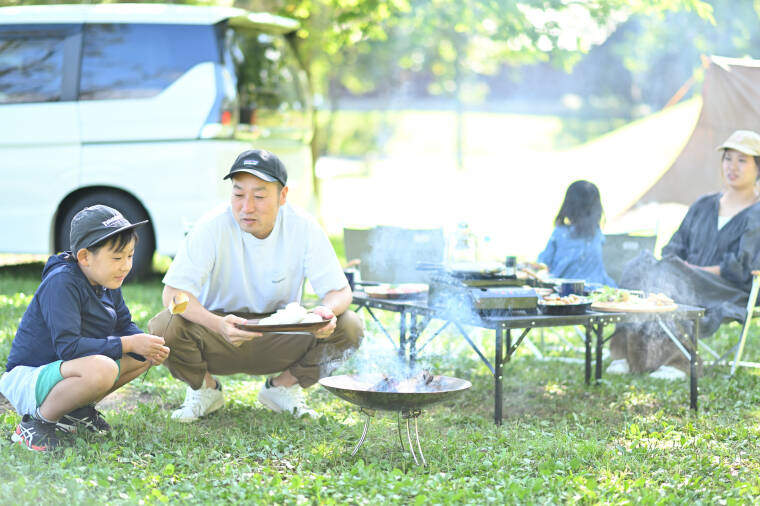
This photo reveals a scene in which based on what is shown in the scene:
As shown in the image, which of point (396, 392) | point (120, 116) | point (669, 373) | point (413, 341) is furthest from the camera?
point (120, 116)

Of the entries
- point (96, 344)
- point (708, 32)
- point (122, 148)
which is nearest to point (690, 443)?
point (96, 344)

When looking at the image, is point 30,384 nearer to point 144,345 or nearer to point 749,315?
point 144,345

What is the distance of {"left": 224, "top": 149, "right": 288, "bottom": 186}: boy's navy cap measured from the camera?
3.98 m

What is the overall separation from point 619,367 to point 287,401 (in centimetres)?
218

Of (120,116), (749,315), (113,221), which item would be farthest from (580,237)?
(120,116)

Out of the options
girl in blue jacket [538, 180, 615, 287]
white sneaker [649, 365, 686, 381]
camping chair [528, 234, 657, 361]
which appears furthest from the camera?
camping chair [528, 234, 657, 361]

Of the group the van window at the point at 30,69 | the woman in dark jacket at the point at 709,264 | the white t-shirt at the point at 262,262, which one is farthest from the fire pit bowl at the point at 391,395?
the van window at the point at 30,69

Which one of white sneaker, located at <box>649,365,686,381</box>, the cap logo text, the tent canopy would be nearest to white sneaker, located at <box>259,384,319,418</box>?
the cap logo text

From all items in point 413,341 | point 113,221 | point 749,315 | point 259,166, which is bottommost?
point 413,341

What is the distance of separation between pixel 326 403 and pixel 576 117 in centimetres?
3099

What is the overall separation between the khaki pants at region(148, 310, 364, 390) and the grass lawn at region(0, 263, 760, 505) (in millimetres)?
230

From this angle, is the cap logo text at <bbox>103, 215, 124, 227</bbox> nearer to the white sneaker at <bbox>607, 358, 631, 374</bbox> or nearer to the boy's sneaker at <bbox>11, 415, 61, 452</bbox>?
the boy's sneaker at <bbox>11, 415, 61, 452</bbox>

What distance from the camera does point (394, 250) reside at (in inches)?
231

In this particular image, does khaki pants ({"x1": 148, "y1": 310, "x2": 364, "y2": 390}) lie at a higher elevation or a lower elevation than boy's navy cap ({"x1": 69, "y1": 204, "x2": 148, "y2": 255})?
lower
